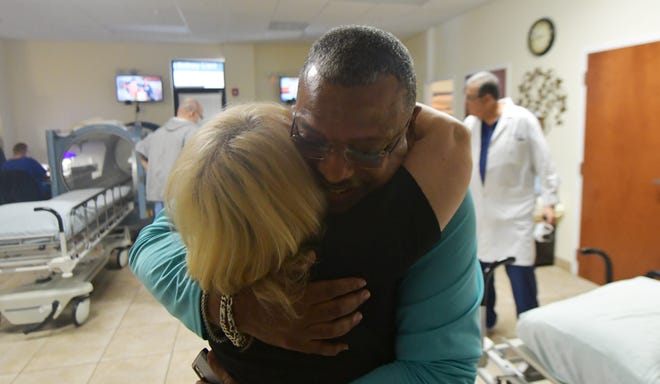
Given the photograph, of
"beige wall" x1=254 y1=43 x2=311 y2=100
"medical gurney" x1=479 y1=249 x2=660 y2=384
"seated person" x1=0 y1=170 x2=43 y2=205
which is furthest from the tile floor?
"beige wall" x1=254 y1=43 x2=311 y2=100

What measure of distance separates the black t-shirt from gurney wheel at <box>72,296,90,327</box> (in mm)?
3174

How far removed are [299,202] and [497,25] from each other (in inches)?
210

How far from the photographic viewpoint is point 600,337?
135 centimetres

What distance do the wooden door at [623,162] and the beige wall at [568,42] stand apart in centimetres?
11

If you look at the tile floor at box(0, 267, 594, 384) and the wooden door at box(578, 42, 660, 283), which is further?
the wooden door at box(578, 42, 660, 283)

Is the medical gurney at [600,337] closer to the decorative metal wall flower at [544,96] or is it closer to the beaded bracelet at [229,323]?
the beaded bracelet at [229,323]

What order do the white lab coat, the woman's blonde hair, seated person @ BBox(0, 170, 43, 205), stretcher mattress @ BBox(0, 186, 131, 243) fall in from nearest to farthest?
the woman's blonde hair
the white lab coat
stretcher mattress @ BBox(0, 186, 131, 243)
seated person @ BBox(0, 170, 43, 205)

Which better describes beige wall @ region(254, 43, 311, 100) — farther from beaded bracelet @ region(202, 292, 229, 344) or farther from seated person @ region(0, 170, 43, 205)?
beaded bracelet @ region(202, 292, 229, 344)

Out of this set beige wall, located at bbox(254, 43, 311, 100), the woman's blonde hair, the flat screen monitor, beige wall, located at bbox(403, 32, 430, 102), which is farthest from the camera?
beige wall, located at bbox(254, 43, 311, 100)

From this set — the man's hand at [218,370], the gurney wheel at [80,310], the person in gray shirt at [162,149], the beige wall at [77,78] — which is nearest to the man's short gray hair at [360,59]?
the man's hand at [218,370]

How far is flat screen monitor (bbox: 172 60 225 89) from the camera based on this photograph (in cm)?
727

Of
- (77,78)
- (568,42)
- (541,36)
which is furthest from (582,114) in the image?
(77,78)

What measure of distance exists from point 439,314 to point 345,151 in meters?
0.29

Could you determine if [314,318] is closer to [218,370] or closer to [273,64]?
[218,370]
